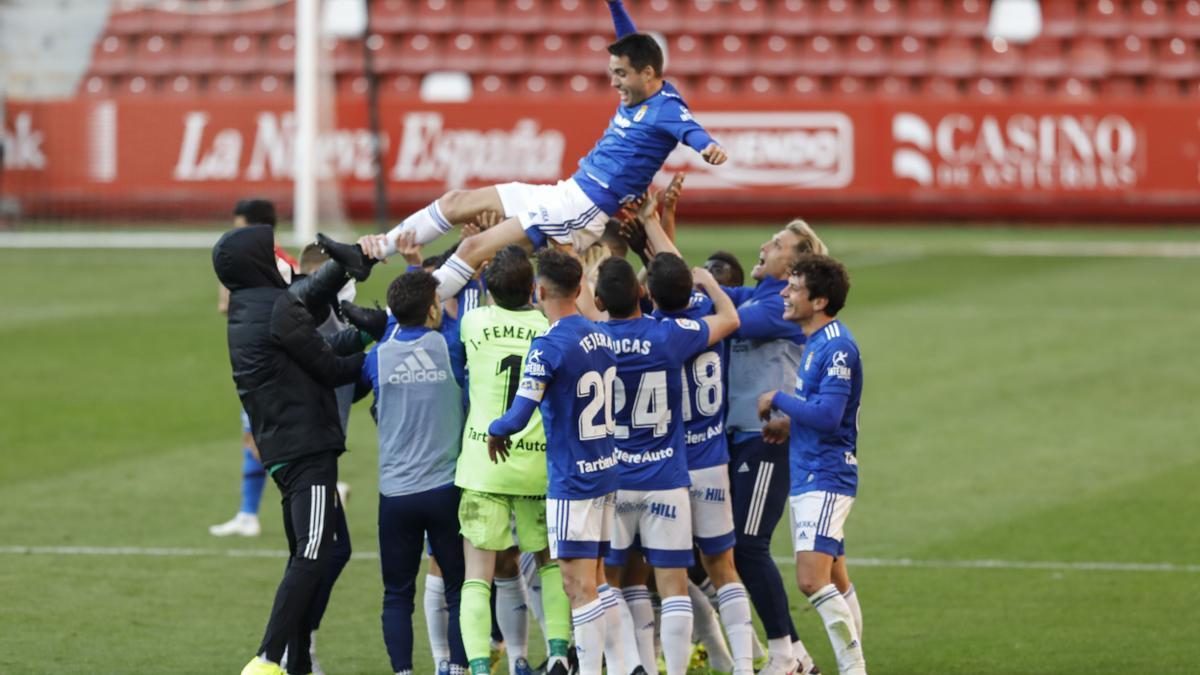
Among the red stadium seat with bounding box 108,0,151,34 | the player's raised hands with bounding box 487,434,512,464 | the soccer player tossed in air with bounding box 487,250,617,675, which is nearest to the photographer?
the player's raised hands with bounding box 487,434,512,464

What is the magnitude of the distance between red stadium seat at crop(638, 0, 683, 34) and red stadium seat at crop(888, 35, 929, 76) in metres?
3.73

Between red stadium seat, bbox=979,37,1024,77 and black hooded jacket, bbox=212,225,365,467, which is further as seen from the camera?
red stadium seat, bbox=979,37,1024,77

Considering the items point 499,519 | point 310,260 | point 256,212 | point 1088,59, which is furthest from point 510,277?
point 1088,59

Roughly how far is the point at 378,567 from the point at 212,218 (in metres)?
20.0

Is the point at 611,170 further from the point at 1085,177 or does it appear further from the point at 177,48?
the point at 177,48

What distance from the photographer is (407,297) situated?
768 cm

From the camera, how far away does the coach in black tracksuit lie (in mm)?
7742

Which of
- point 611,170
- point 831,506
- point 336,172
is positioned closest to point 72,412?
point 611,170

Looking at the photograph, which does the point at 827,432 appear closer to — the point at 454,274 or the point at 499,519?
the point at 499,519

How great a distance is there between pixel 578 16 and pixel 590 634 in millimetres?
25743

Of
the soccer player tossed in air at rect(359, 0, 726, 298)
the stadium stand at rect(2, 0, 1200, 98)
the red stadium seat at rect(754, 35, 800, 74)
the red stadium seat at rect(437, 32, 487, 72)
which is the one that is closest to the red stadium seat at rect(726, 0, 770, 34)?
the stadium stand at rect(2, 0, 1200, 98)

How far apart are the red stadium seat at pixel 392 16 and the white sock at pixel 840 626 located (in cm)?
2557

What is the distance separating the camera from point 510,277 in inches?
303

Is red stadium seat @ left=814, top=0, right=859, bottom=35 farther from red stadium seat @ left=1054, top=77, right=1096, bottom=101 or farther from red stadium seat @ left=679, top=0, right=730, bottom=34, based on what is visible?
red stadium seat @ left=1054, top=77, right=1096, bottom=101
